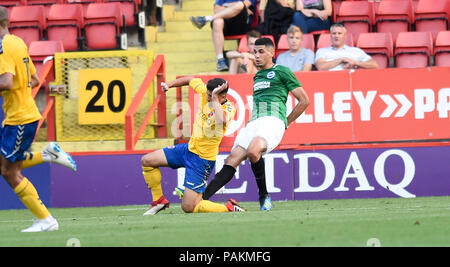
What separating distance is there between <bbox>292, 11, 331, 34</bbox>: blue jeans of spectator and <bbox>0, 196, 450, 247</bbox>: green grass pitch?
4.91m

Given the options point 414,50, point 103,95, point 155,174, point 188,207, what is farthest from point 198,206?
point 414,50

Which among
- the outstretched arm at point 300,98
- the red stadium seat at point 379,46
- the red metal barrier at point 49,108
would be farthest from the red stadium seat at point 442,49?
the red metal barrier at point 49,108

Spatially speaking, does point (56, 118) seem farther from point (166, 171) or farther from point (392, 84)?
point (392, 84)

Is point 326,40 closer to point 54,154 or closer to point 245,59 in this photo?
point 245,59

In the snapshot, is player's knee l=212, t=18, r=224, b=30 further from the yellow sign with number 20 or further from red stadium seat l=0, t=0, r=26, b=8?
red stadium seat l=0, t=0, r=26, b=8

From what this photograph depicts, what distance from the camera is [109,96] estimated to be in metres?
14.1

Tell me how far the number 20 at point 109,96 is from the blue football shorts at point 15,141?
17.6ft

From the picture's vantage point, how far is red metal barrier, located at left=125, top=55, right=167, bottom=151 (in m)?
13.1

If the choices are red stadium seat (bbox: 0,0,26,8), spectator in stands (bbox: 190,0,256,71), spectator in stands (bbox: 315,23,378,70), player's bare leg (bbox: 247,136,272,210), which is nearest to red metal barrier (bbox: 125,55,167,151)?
spectator in stands (bbox: 190,0,256,71)

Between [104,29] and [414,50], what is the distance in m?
5.16

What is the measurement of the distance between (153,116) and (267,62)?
3.62m

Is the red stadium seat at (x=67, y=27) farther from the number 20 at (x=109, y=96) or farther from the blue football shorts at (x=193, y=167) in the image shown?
the blue football shorts at (x=193, y=167)

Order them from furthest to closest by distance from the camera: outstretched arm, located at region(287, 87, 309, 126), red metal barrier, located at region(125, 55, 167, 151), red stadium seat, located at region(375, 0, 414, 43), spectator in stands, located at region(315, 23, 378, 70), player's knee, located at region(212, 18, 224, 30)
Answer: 1. red stadium seat, located at region(375, 0, 414, 43)
2. player's knee, located at region(212, 18, 224, 30)
3. spectator in stands, located at region(315, 23, 378, 70)
4. red metal barrier, located at region(125, 55, 167, 151)
5. outstretched arm, located at region(287, 87, 309, 126)
